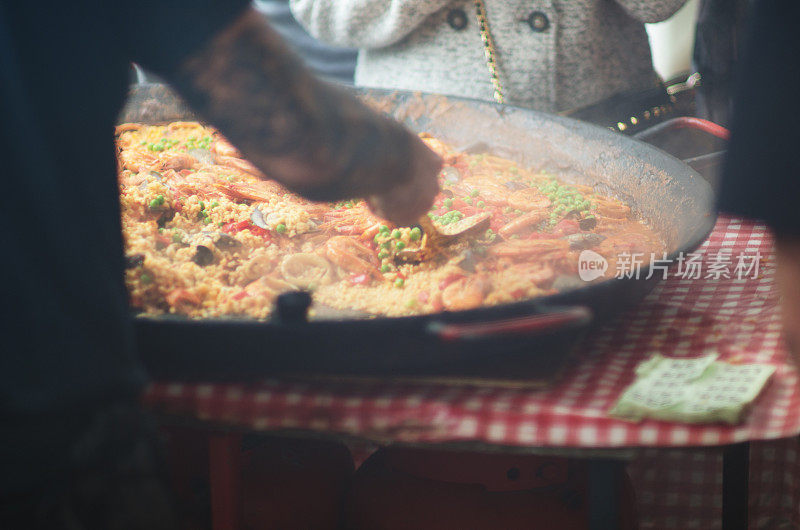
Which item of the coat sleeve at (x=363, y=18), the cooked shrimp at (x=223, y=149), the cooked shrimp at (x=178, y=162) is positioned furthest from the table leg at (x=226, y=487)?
the coat sleeve at (x=363, y=18)

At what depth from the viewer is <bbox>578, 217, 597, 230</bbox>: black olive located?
231cm

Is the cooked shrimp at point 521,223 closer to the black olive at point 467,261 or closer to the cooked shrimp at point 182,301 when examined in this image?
the black olive at point 467,261

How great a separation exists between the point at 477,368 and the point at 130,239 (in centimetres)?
118

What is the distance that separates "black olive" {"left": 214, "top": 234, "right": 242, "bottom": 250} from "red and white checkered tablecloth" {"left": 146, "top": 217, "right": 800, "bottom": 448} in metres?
0.63

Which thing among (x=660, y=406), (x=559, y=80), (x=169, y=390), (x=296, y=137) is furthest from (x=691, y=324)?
(x=559, y=80)

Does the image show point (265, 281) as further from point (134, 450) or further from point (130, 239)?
point (134, 450)

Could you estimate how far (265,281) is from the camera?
1815 millimetres

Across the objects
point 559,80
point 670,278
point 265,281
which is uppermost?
point 559,80

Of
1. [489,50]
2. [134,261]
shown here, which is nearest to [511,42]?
[489,50]

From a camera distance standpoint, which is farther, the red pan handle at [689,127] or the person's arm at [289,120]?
the red pan handle at [689,127]

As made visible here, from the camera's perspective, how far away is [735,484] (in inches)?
Result: 75.7

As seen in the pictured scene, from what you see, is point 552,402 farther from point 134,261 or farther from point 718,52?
point 718,52

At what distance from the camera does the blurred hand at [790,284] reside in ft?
4.00

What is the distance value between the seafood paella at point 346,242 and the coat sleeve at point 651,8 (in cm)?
80
